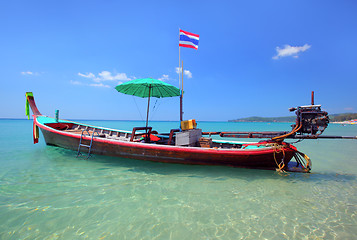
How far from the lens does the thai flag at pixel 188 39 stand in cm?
811

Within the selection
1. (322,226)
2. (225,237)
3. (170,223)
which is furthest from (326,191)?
(170,223)

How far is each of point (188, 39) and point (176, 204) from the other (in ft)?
23.8

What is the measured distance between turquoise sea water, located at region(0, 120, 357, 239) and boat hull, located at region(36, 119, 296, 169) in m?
0.46

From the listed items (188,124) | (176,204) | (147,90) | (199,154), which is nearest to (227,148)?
(199,154)

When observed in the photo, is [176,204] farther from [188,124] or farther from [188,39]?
[188,39]

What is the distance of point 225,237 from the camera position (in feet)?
9.84

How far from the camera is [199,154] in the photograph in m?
6.26

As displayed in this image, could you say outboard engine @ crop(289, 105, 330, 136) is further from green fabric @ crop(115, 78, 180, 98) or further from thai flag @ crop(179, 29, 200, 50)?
thai flag @ crop(179, 29, 200, 50)

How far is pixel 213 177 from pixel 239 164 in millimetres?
1076

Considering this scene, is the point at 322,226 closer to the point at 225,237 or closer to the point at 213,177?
the point at 225,237

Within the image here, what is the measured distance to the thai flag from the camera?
8.11 metres

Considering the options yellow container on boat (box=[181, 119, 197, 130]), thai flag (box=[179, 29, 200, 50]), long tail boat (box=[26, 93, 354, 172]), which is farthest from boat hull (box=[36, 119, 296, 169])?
thai flag (box=[179, 29, 200, 50])

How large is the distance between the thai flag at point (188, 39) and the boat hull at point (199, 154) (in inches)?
198

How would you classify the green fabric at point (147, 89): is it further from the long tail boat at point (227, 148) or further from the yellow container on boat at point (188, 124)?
the long tail boat at point (227, 148)
